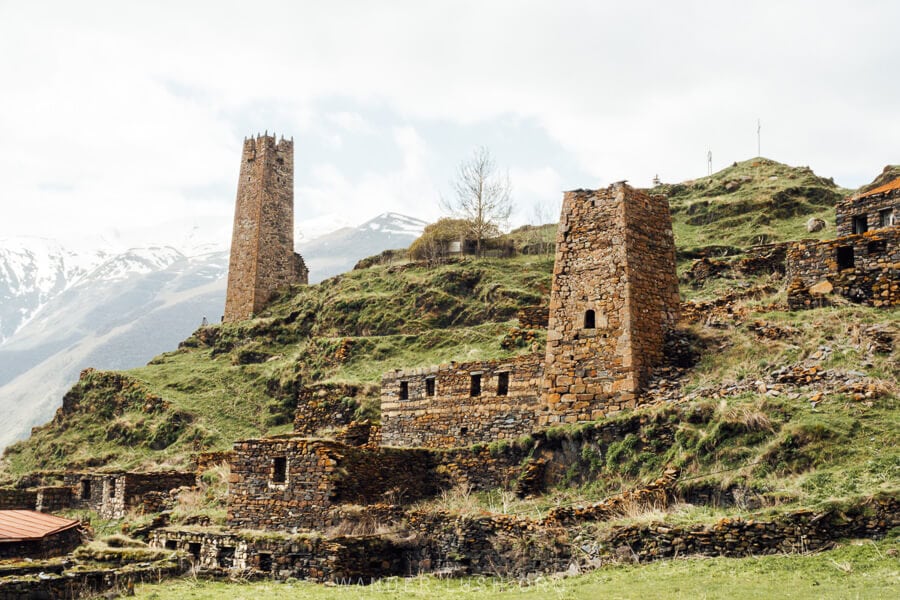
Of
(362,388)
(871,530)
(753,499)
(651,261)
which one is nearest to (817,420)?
(753,499)

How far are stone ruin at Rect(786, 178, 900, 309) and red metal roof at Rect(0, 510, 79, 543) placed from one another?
1800cm

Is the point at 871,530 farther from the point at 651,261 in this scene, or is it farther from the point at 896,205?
the point at 896,205

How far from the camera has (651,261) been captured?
64.0 feet

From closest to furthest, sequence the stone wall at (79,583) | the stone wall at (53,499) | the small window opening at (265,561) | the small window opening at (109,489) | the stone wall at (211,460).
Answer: the stone wall at (79,583) < the small window opening at (265,561) < the stone wall at (211,460) < the small window opening at (109,489) < the stone wall at (53,499)

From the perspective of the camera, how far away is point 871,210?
24703mm

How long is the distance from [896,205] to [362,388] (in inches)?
691

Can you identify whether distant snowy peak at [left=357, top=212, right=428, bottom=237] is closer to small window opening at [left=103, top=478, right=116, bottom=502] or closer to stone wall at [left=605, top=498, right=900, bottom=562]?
small window opening at [left=103, top=478, right=116, bottom=502]

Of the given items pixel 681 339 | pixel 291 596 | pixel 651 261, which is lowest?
pixel 291 596

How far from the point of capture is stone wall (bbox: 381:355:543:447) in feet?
66.5

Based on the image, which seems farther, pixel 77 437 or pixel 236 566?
pixel 77 437

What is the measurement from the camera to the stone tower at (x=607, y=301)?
1820 centimetres

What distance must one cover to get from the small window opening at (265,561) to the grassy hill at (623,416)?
4.54 meters

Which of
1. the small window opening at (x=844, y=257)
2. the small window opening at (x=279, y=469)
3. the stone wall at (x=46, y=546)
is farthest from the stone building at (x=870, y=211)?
the stone wall at (x=46, y=546)

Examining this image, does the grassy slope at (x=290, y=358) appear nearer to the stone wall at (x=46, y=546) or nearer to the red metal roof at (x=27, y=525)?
the red metal roof at (x=27, y=525)
